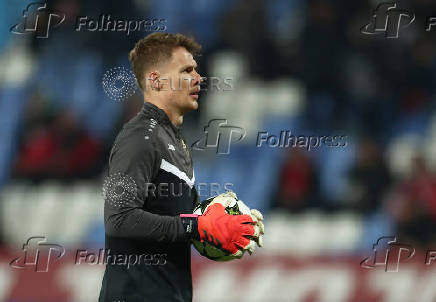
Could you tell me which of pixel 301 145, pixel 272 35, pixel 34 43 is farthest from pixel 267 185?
pixel 34 43

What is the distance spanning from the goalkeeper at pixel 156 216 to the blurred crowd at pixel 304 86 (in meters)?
5.35

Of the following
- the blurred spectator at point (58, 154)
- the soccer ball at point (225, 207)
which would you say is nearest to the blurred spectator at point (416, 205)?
the blurred spectator at point (58, 154)

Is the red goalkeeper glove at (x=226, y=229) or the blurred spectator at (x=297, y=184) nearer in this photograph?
the red goalkeeper glove at (x=226, y=229)

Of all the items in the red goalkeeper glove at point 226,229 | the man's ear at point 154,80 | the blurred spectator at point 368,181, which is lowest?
the red goalkeeper glove at point 226,229

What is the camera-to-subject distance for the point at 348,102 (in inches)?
402

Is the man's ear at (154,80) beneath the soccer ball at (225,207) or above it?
above

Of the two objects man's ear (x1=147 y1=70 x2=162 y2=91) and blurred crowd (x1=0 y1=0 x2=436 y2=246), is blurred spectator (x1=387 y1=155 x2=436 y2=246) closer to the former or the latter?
blurred crowd (x1=0 y1=0 x2=436 y2=246)

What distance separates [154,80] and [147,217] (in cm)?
83

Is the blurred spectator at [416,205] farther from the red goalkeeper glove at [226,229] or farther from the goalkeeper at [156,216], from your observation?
the red goalkeeper glove at [226,229]

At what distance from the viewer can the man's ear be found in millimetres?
4129

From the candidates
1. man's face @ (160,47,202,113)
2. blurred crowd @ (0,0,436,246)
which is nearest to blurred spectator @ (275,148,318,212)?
blurred crowd @ (0,0,436,246)

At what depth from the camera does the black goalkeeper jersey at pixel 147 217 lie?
3.66m

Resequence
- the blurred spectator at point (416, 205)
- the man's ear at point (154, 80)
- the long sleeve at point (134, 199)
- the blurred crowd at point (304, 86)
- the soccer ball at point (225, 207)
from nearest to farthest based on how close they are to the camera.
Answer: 1. the long sleeve at point (134, 199)
2. the soccer ball at point (225, 207)
3. the man's ear at point (154, 80)
4. the blurred spectator at point (416, 205)
5. the blurred crowd at point (304, 86)

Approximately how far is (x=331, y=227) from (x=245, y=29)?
10.5ft
